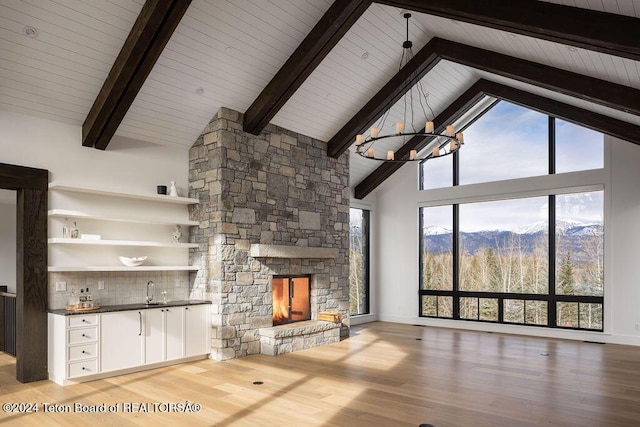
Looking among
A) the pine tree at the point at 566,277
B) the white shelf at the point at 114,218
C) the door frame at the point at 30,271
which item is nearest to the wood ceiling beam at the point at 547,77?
the pine tree at the point at 566,277

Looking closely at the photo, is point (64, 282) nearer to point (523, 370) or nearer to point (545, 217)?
point (523, 370)

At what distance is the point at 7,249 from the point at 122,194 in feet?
10.9

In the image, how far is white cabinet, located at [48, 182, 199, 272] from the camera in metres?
5.82

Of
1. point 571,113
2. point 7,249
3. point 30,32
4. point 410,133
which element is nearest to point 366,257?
point 410,133

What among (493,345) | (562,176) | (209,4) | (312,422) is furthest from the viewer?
(562,176)

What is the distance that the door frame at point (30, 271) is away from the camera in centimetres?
543

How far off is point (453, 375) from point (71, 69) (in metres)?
5.89

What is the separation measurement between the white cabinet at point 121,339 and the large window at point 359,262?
532 cm

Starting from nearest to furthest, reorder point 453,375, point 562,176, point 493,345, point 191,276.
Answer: point 453,375 < point 191,276 < point 493,345 < point 562,176

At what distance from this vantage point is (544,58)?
19.6 ft

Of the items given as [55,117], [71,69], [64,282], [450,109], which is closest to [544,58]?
[450,109]

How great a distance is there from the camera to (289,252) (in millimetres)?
7516

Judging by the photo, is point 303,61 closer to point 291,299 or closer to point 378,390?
point 291,299

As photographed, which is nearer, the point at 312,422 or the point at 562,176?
the point at 312,422
